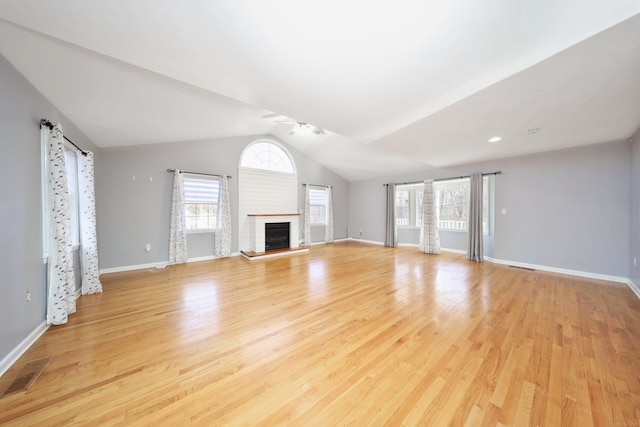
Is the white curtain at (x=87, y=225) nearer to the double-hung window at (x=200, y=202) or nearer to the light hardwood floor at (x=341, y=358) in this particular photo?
the light hardwood floor at (x=341, y=358)

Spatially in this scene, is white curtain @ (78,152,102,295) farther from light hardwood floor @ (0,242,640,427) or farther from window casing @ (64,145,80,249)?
light hardwood floor @ (0,242,640,427)

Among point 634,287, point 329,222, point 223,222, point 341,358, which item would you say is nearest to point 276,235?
point 223,222

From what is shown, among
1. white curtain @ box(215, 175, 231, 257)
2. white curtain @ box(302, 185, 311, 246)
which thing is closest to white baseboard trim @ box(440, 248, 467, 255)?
white curtain @ box(302, 185, 311, 246)

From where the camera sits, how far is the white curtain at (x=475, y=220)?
4.96 metres

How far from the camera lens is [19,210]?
6.08 ft

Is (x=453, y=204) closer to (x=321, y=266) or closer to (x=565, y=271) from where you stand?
(x=565, y=271)

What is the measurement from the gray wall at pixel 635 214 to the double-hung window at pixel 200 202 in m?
7.33

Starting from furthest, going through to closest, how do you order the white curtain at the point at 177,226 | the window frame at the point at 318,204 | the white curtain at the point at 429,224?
1. the window frame at the point at 318,204
2. the white curtain at the point at 429,224
3. the white curtain at the point at 177,226

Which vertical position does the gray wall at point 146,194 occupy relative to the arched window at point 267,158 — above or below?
below

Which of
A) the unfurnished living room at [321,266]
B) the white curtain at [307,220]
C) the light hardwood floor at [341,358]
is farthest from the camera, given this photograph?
the white curtain at [307,220]

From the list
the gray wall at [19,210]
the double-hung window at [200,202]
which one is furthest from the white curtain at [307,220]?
Answer: the gray wall at [19,210]

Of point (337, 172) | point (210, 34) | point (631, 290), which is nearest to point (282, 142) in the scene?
point (337, 172)

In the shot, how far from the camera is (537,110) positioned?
254 centimetres

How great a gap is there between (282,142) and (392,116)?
414cm
